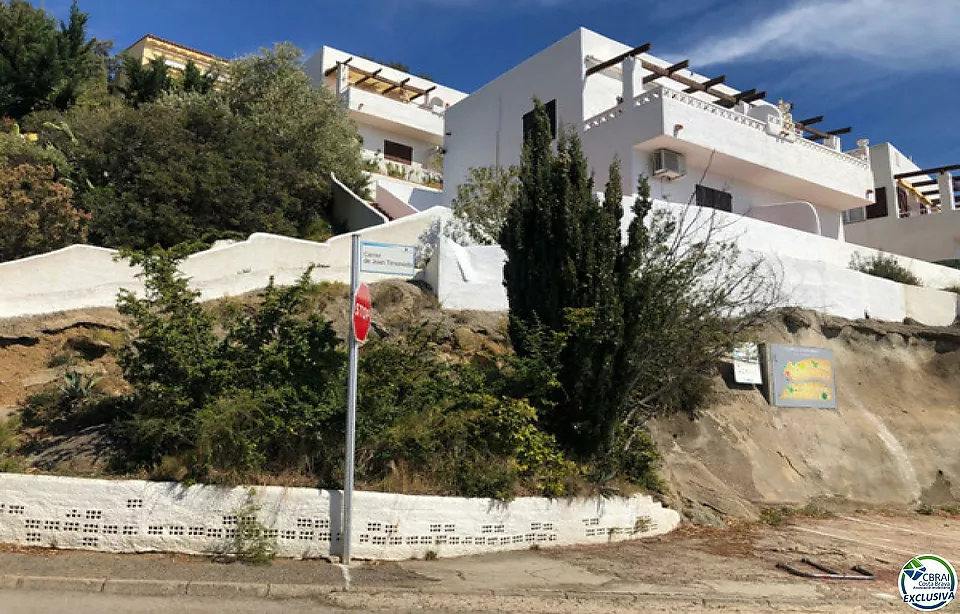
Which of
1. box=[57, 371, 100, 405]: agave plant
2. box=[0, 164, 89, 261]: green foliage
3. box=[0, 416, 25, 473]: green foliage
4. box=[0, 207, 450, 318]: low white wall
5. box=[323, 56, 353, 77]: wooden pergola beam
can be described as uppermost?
box=[323, 56, 353, 77]: wooden pergola beam

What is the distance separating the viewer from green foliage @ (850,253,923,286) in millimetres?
20906

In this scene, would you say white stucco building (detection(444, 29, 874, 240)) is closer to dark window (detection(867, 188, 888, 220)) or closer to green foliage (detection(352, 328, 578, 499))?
dark window (detection(867, 188, 888, 220))

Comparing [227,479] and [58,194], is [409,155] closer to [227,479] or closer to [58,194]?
[58,194]

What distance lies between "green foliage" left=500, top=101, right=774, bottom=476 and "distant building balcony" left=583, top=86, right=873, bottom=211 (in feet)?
31.3

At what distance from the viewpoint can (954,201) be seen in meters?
29.3

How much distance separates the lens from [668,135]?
768 inches

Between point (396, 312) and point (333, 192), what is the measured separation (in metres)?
8.46

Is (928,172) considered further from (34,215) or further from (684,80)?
(34,215)

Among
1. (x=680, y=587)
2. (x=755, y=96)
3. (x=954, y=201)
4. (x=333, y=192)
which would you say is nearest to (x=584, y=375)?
(x=680, y=587)

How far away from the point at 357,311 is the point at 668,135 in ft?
48.5

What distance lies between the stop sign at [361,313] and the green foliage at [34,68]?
23093 mm

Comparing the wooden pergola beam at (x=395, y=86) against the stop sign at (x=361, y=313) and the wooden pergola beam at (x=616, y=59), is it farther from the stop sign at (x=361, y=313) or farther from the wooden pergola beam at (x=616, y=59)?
the stop sign at (x=361, y=313)

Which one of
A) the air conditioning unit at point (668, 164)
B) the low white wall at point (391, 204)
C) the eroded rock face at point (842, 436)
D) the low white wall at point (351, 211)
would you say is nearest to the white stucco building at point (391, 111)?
the low white wall at point (391, 204)

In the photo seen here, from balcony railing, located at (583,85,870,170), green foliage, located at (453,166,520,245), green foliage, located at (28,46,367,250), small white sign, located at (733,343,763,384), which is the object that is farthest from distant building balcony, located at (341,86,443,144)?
small white sign, located at (733,343,763,384)
